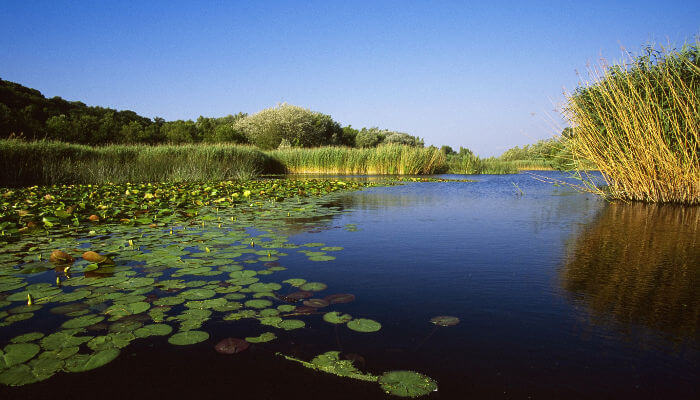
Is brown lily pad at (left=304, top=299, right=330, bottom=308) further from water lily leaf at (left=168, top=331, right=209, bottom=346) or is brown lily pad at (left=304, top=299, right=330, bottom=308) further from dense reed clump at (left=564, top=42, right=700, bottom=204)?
dense reed clump at (left=564, top=42, right=700, bottom=204)

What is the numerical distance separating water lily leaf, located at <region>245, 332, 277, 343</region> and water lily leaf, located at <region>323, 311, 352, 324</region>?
273mm

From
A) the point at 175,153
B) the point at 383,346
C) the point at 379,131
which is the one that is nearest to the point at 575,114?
the point at 383,346

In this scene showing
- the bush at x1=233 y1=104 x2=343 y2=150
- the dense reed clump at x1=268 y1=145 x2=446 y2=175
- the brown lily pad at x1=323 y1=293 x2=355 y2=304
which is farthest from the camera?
the bush at x1=233 y1=104 x2=343 y2=150

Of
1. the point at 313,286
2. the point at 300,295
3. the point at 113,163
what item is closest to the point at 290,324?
the point at 300,295

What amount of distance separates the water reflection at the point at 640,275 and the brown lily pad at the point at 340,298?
1207 millimetres

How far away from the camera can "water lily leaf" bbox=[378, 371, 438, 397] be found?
48.2 inches

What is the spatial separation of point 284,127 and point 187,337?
134ft

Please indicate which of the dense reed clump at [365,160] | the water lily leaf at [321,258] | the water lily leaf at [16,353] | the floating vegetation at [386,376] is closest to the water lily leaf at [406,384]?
the floating vegetation at [386,376]

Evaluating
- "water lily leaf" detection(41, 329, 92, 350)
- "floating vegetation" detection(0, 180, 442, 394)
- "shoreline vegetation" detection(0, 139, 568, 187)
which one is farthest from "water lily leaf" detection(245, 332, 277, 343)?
"shoreline vegetation" detection(0, 139, 568, 187)

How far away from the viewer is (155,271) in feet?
8.46

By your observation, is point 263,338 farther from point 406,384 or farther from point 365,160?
point 365,160

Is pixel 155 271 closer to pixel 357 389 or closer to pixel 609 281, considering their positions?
pixel 357 389

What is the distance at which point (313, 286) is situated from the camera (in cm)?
227

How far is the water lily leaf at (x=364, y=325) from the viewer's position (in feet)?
5.49
